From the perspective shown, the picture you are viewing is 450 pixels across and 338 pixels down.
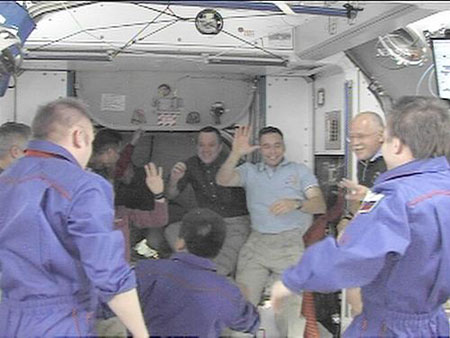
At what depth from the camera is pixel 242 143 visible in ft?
14.2

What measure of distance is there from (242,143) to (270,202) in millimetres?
505

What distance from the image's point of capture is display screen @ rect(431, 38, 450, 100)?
3580mm

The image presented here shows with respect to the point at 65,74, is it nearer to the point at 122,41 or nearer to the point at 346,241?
the point at 122,41

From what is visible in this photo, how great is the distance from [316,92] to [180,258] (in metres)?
2.37

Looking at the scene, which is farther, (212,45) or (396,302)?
(212,45)

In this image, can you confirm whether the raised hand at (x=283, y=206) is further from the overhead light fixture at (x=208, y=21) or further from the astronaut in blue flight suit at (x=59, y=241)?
the astronaut in blue flight suit at (x=59, y=241)

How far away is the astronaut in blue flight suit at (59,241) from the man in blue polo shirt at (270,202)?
193 centimetres

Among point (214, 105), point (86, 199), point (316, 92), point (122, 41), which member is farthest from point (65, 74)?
point (86, 199)

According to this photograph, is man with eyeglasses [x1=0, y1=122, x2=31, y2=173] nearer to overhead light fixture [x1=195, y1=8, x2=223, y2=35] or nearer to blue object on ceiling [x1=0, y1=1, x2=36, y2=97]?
blue object on ceiling [x1=0, y1=1, x2=36, y2=97]

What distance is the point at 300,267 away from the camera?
190 cm

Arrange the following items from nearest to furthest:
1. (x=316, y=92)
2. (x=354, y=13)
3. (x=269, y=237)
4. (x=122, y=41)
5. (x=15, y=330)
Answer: (x=15, y=330), (x=354, y=13), (x=122, y=41), (x=269, y=237), (x=316, y=92)

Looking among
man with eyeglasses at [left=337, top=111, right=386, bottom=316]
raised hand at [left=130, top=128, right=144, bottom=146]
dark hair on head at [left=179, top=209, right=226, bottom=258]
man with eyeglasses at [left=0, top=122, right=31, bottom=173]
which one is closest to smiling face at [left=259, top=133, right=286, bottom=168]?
man with eyeglasses at [left=337, top=111, right=386, bottom=316]

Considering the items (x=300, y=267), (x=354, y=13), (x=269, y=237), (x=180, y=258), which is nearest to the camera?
(x=300, y=267)

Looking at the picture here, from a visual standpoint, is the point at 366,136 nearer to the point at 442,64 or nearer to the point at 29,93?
the point at 442,64
